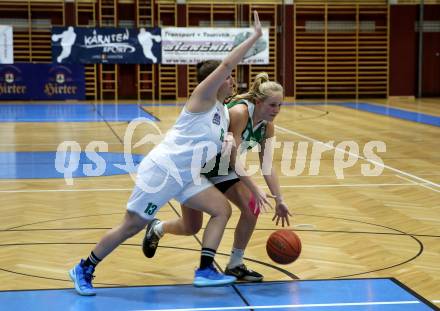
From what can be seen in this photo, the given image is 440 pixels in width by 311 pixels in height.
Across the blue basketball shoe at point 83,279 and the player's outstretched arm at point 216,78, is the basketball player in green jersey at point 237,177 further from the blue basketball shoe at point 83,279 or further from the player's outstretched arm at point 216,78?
the blue basketball shoe at point 83,279

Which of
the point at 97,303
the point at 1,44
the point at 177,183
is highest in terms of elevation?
the point at 1,44

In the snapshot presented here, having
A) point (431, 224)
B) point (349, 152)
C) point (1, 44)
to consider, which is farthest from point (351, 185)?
point (1, 44)

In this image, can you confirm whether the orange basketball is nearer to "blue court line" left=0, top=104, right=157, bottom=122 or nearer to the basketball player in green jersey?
the basketball player in green jersey

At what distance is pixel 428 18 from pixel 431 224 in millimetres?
21928

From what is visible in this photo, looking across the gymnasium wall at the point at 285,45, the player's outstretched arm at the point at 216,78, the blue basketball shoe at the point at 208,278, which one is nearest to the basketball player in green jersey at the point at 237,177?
the blue basketball shoe at the point at 208,278

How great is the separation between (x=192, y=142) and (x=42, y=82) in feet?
71.4

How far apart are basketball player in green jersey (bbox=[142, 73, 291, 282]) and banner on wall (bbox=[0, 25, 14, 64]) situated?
21.0m

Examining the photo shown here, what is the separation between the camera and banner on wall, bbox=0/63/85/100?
25.7 meters

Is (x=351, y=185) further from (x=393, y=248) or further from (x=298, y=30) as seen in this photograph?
(x=298, y=30)

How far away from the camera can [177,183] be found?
517cm

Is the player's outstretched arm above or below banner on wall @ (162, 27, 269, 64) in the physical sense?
below

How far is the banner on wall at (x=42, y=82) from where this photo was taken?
2567 centimetres

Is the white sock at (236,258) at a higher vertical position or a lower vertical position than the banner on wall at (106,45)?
lower

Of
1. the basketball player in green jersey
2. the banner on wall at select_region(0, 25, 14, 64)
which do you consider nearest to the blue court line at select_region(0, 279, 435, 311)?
the basketball player in green jersey
